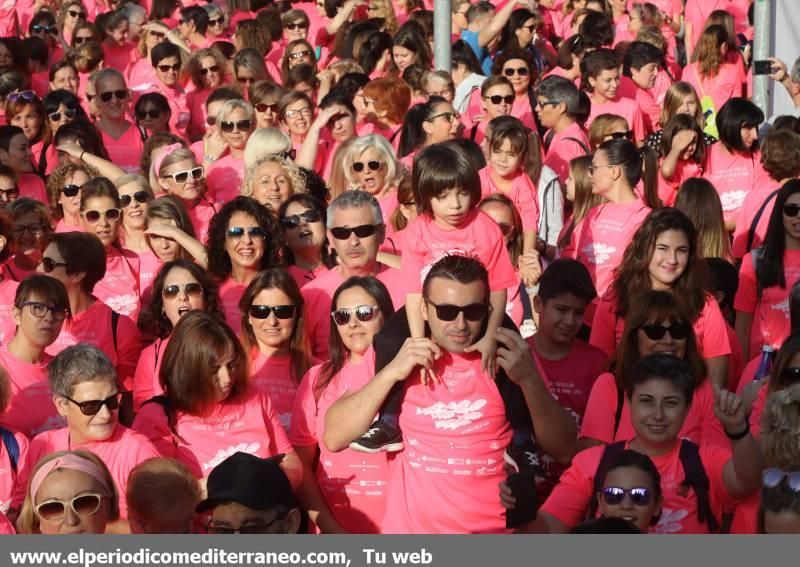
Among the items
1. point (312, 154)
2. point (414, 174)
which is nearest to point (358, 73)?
point (312, 154)

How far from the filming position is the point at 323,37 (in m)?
15.2

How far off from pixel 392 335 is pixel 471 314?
30.9 inches

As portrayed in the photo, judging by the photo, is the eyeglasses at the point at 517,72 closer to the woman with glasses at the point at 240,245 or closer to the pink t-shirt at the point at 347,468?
the woman with glasses at the point at 240,245

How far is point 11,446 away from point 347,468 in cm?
137

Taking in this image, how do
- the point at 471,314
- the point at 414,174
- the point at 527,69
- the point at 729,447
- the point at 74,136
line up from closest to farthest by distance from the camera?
the point at 471,314 < the point at 729,447 < the point at 414,174 < the point at 74,136 < the point at 527,69

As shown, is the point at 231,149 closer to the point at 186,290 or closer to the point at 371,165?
the point at 371,165

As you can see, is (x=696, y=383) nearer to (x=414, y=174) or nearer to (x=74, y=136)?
(x=414, y=174)

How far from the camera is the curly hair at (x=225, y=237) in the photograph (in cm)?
808

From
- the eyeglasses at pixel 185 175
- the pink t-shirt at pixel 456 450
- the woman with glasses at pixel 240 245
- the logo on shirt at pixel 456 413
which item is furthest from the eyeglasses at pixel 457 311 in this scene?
the eyeglasses at pixel 185 175

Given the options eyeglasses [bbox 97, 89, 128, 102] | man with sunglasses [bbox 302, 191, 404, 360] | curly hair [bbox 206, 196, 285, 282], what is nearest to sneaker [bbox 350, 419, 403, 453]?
man with sunglasses [bbox 302, 191, 404, 360]

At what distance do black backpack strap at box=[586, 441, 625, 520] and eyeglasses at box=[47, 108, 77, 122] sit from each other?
21.1 ft

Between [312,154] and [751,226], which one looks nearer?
[751,226]

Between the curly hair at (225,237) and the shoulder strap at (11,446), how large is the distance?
1873mm

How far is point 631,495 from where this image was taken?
539cm
